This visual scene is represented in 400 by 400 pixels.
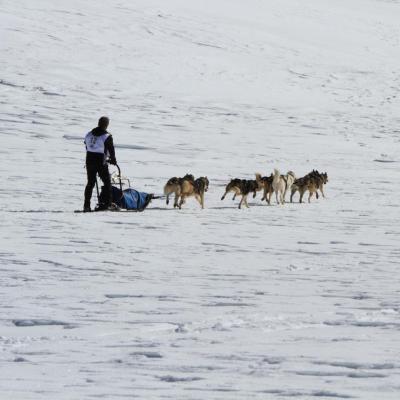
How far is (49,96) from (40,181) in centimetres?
1168

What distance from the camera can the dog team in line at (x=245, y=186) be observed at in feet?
39.4

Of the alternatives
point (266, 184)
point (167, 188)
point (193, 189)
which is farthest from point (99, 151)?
point (266, 184)

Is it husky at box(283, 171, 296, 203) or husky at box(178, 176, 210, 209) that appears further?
husky at box(283, 171, 296, 203)

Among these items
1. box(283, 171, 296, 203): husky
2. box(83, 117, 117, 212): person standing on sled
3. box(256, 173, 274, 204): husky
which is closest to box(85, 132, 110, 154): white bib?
box(83, 117, 117, 212): person standing on sled

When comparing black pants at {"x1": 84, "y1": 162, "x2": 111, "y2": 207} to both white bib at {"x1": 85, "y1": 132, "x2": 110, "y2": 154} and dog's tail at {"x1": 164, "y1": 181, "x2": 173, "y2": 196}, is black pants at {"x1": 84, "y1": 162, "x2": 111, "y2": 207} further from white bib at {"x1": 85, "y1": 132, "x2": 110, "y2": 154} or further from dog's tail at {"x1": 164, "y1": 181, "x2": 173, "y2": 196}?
dog's tail at {"x1": 164, "y1": 181, "x2": 173, "y2": 196}

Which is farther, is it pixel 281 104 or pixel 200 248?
pixel 281 104

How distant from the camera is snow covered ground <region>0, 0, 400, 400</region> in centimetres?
443

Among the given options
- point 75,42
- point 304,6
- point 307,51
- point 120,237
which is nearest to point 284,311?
point 120,237

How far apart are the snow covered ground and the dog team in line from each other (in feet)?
0.84

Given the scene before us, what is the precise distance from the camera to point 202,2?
4409cm

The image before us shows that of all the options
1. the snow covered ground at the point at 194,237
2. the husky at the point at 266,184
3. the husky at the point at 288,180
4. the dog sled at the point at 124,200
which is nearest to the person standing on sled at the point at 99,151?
the dog sled at the point at 124,200

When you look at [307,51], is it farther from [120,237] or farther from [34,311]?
[34,311]

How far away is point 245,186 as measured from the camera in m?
12.5

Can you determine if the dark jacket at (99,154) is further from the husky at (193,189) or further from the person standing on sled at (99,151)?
the husky at (193,189)
